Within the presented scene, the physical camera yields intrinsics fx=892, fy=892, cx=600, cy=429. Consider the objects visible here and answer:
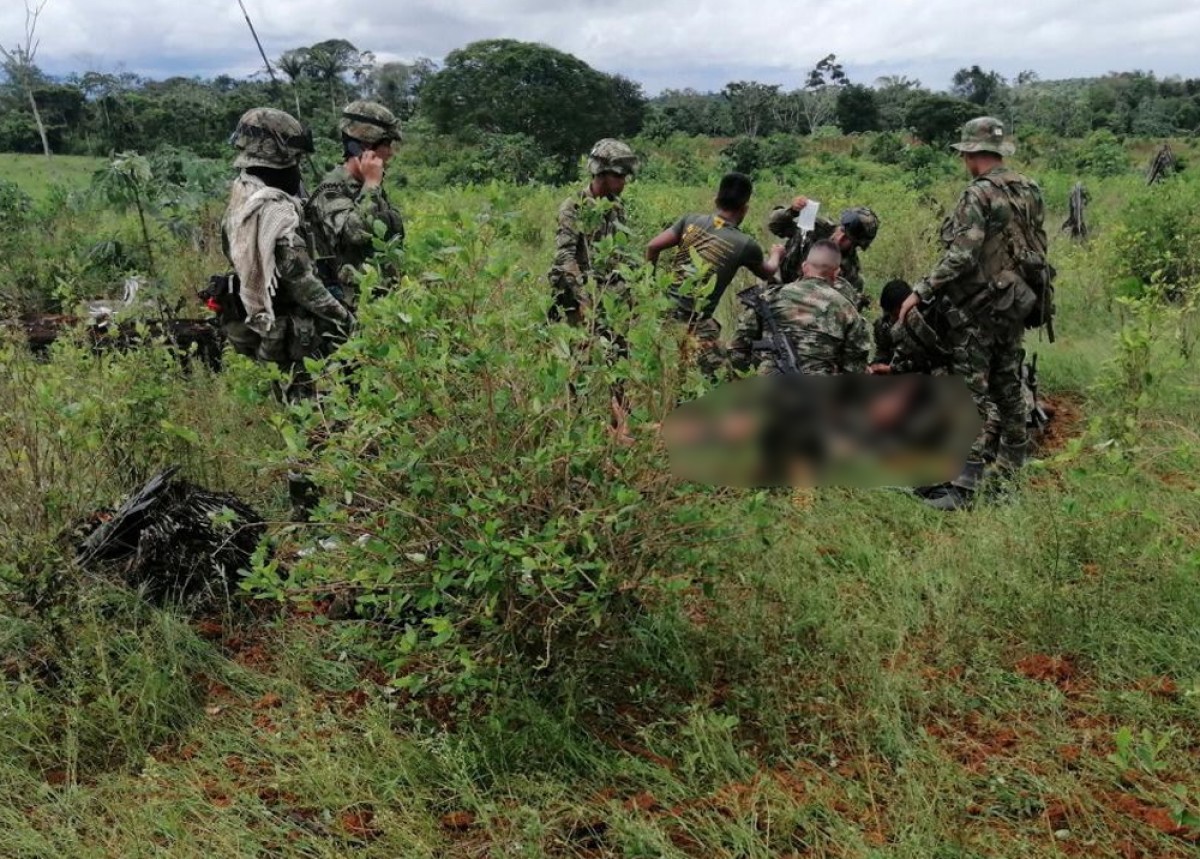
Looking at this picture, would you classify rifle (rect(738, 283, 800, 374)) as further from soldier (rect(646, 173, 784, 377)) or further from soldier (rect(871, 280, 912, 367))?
soldier (rect(871, 280, 912, 367))

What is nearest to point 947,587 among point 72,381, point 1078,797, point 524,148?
point 1078,797

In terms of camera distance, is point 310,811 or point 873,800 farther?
→ point 310,811

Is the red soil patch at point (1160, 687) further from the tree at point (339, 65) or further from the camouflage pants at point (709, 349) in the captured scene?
the tree at point (339, 65)

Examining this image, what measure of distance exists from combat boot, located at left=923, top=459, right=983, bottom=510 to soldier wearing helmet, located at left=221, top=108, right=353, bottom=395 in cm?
268

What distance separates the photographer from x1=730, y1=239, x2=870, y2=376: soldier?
13.4 feet

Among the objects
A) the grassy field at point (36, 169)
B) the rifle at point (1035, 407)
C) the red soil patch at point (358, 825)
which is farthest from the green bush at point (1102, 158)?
the red soil patch at point (358, 825)

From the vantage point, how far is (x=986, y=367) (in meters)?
4.33

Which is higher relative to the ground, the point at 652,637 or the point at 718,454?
the point at 718,454

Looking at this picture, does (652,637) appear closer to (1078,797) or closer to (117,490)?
(1078,797)

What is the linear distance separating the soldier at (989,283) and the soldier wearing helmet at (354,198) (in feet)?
8.32

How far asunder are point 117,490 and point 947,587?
123 inches

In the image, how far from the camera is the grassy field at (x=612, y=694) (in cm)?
211

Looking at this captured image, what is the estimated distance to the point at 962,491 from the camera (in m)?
4.20

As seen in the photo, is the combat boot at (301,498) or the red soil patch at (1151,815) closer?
the red soil patch at (1151,815)
